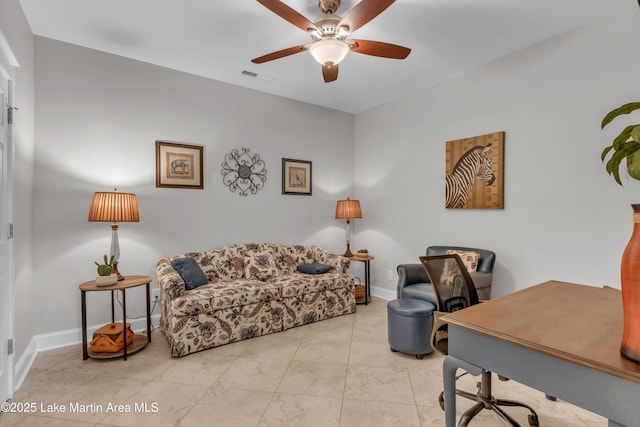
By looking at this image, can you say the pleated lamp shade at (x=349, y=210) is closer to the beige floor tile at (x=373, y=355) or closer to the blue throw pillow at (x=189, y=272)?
the beige floor tile at (x=373, y=355)

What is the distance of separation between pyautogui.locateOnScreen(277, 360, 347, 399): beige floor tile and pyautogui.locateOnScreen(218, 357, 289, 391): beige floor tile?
0.23 feet

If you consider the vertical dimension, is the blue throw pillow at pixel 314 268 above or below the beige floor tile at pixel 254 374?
above

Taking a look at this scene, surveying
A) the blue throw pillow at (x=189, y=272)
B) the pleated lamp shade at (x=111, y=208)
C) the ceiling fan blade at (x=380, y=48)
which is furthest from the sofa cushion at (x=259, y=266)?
the ceiling fan blade at (x=380, y=48)

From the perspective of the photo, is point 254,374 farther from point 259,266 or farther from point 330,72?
point 330,72

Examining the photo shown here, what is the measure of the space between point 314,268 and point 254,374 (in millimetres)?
1602

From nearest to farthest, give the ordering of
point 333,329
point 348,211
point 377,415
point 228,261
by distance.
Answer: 1. point 377,415
2. point 333,329
3. point 228,261
4. point 348,211

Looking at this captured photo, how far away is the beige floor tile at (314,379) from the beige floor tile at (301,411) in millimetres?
70

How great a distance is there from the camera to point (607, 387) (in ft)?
3.07

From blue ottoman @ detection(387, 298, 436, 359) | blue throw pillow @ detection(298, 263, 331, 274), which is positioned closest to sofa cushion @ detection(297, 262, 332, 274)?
blue throw pillow @ detection(298, 263, 331, 274)

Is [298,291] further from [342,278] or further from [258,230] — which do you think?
[258,230]

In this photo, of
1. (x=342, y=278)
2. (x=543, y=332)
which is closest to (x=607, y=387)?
(x=543, y=332)

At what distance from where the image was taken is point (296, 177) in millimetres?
4566

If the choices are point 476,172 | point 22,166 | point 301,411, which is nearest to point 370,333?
point 301,411

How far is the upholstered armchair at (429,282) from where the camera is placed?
310 centimetres
